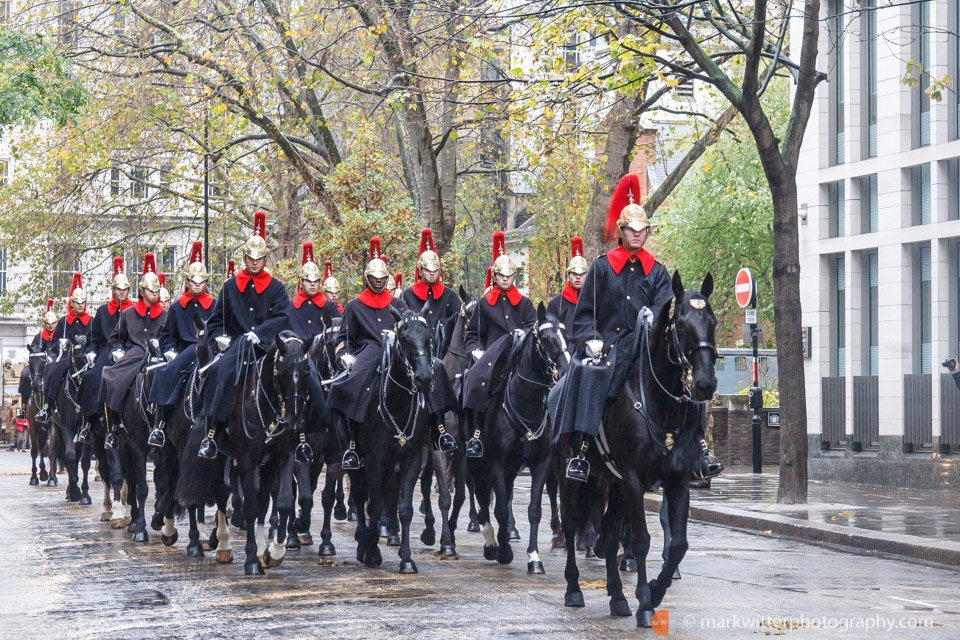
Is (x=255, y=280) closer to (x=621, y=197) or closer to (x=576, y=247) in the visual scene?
(x=576, y=247)

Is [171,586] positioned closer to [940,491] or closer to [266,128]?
[940,491]

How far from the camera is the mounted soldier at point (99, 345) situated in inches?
685

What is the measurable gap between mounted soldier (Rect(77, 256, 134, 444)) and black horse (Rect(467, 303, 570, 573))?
588 centimetres

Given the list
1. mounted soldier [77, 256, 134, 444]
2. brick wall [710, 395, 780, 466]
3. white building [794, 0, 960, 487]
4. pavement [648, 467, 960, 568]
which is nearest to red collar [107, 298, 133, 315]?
mounted soldier [77, 256, 134, 444]

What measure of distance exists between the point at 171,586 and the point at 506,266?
16.4ft

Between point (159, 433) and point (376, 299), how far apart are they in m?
2.77

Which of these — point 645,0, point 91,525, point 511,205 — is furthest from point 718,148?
point 91,525

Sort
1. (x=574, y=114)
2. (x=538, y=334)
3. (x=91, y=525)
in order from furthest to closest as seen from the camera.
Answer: (x=574, y=114)
(x=91, y=525)
(x=538, y=334)

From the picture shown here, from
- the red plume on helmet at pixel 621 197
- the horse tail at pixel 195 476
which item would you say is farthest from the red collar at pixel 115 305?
the red plume on helmet at pixel 621 197

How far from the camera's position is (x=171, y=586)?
36.1 feet

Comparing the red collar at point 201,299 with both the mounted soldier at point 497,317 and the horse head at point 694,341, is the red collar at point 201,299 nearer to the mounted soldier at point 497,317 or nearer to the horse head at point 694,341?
the mounted soldier at point 497,317

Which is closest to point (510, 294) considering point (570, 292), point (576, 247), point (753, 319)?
point (570, 292)

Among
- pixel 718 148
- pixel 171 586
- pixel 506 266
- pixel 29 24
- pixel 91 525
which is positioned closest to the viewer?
pixel 171 586

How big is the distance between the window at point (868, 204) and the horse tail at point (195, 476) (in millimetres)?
15328
